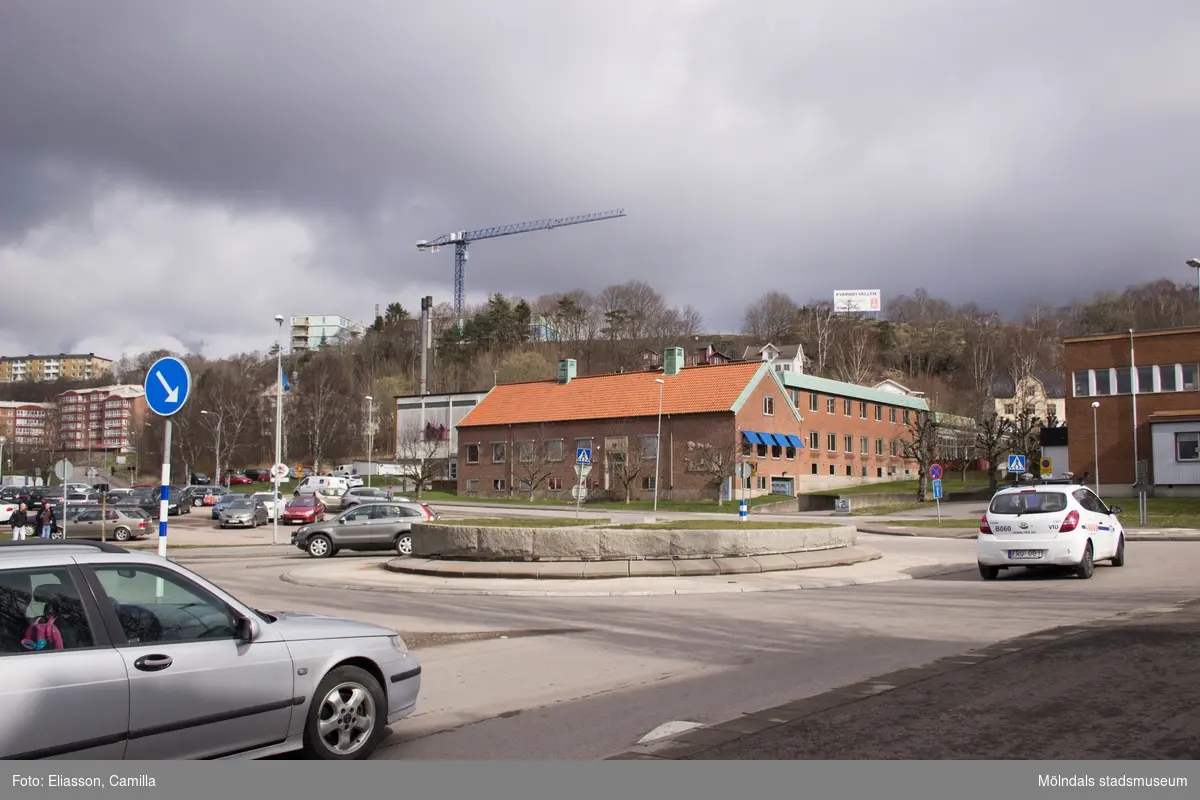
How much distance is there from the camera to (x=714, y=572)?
62.8 feet

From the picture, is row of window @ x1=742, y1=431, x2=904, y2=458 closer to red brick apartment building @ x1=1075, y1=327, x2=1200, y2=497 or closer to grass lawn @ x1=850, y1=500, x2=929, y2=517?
grass lawn @ x1=850, y1=500, x2=929, y2=517

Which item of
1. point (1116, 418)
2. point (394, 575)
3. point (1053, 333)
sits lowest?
point (394, 575)

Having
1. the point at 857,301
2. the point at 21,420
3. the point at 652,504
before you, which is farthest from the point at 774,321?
the point at 21,420

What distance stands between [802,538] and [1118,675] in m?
12.5

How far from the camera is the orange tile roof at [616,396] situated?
65.2 meters

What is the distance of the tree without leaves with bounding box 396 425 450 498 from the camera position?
82250 millimetres

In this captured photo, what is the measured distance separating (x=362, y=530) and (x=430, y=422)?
71.0 metres

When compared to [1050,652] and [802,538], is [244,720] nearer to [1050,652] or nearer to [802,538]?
[1050,652]

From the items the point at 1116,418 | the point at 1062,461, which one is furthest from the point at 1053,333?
the point at 1116,418

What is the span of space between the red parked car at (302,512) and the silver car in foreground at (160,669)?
39.8 metres

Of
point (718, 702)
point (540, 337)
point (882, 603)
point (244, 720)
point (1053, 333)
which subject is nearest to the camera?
point (244, 720)

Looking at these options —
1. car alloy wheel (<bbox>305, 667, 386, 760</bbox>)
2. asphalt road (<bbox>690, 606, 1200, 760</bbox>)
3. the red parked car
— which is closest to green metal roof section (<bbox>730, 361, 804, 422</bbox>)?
the red parked car

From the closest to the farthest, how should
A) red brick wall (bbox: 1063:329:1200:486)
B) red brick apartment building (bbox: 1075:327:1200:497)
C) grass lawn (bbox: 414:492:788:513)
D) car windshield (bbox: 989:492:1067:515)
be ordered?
car windshield (bbox: 989:492:1067:515)
red brick apartment building (bbox: 1075:327:1200:497)
red brick wall (bbox: 1063:329:1200:486)
grass lawn (bbox: 414:492:788:513)

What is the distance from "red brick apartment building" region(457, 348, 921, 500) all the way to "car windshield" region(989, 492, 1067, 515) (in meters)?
42.9
